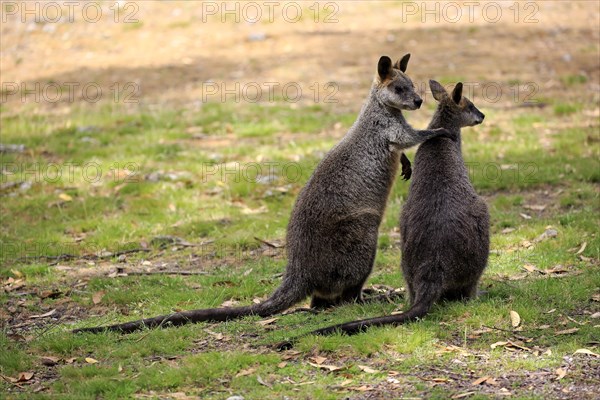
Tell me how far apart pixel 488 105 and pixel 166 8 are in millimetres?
9930

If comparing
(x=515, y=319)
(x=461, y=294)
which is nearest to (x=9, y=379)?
(x=461, y=294)

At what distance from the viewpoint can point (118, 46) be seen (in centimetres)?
1852

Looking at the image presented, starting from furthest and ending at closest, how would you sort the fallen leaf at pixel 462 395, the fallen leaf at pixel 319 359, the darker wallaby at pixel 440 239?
the darker wallaby at pixel 440 239
the fallen leaf at pixel 319 359
the fallen leaf at pixel 462 395

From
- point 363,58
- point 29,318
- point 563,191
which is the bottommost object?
point 29,318

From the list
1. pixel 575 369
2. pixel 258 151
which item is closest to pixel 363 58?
pixel 258 151

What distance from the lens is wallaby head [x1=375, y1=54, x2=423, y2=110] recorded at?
7.66 meters

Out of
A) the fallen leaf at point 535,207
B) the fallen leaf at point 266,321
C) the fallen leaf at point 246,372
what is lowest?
the fallen leaf at point 246,372

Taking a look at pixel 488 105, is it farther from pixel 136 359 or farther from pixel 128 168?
pixel 136 359

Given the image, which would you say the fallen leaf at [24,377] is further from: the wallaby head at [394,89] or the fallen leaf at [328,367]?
the wallaby head at [394,89]

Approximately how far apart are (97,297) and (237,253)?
1733mm

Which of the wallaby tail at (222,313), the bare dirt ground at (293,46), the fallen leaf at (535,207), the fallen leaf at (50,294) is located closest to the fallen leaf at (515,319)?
the wallaby tail at (222,313)

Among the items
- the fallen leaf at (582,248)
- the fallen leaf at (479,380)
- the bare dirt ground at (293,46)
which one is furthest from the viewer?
the bare dirt ground at (293,46)

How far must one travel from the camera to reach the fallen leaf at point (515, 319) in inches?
250

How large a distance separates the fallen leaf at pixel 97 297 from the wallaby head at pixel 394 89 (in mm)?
3083
